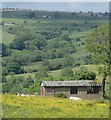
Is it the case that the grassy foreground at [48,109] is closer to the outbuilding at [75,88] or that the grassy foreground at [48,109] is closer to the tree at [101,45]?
the tree at [101,45]

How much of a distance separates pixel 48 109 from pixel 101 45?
2904 cm

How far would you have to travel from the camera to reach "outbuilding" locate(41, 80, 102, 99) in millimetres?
59156

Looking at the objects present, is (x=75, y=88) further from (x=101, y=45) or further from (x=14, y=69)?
(x=14, y=69)

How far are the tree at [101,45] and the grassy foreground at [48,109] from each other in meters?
24.7

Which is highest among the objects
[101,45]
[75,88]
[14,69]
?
[101,45]

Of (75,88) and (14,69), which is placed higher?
(75,88)

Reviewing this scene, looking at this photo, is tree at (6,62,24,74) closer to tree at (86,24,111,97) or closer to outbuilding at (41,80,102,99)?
outbuilding at (41,80,102,99)

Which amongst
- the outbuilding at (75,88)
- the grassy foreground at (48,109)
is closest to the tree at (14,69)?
the outbuilding at (75,88)

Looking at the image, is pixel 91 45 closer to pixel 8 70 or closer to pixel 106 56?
pixel 106 56

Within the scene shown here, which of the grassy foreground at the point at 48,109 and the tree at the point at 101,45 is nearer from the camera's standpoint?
the grassy foreground at the point at 48,109

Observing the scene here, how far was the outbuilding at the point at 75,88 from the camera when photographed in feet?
194

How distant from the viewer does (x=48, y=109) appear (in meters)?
25.3

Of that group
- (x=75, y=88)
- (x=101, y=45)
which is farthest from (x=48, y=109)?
(x=75, y=88)

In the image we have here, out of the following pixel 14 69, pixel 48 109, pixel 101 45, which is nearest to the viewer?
pixel 48 109
